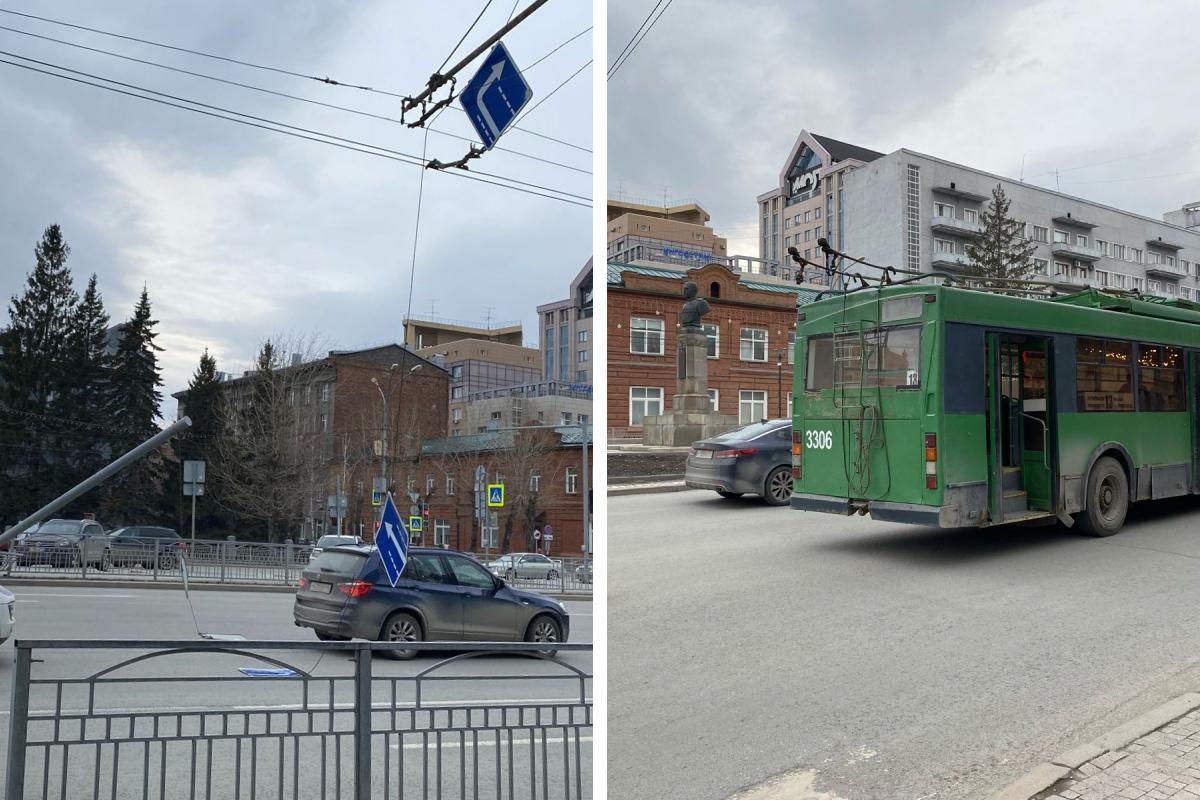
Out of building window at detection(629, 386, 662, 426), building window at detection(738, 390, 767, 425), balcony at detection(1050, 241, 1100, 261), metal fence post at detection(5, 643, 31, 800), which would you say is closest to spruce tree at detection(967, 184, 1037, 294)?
balcony at detection(1050, 241, 1100, 261)

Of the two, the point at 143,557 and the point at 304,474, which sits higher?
the point at 304,474

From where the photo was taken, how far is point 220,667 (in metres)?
8.40

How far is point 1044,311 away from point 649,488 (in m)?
2.55

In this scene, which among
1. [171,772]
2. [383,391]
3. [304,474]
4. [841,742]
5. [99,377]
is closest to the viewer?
[841,742]

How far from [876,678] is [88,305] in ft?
29.1

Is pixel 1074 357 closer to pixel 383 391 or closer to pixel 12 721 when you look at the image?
pixel 12 721

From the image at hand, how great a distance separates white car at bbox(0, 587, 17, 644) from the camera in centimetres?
693

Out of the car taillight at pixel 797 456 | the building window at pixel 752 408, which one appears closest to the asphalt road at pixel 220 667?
the car taillight at pixel 797 456

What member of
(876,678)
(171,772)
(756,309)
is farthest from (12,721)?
(756,309)

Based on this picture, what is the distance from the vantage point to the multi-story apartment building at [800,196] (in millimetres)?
2713

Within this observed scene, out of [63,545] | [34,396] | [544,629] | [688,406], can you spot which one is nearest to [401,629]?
[544,629]

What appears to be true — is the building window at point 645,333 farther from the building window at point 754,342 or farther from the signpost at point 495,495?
the signpost at point 495,495

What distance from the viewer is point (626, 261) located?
2.50 meters

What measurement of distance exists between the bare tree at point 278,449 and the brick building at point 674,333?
6.08m
